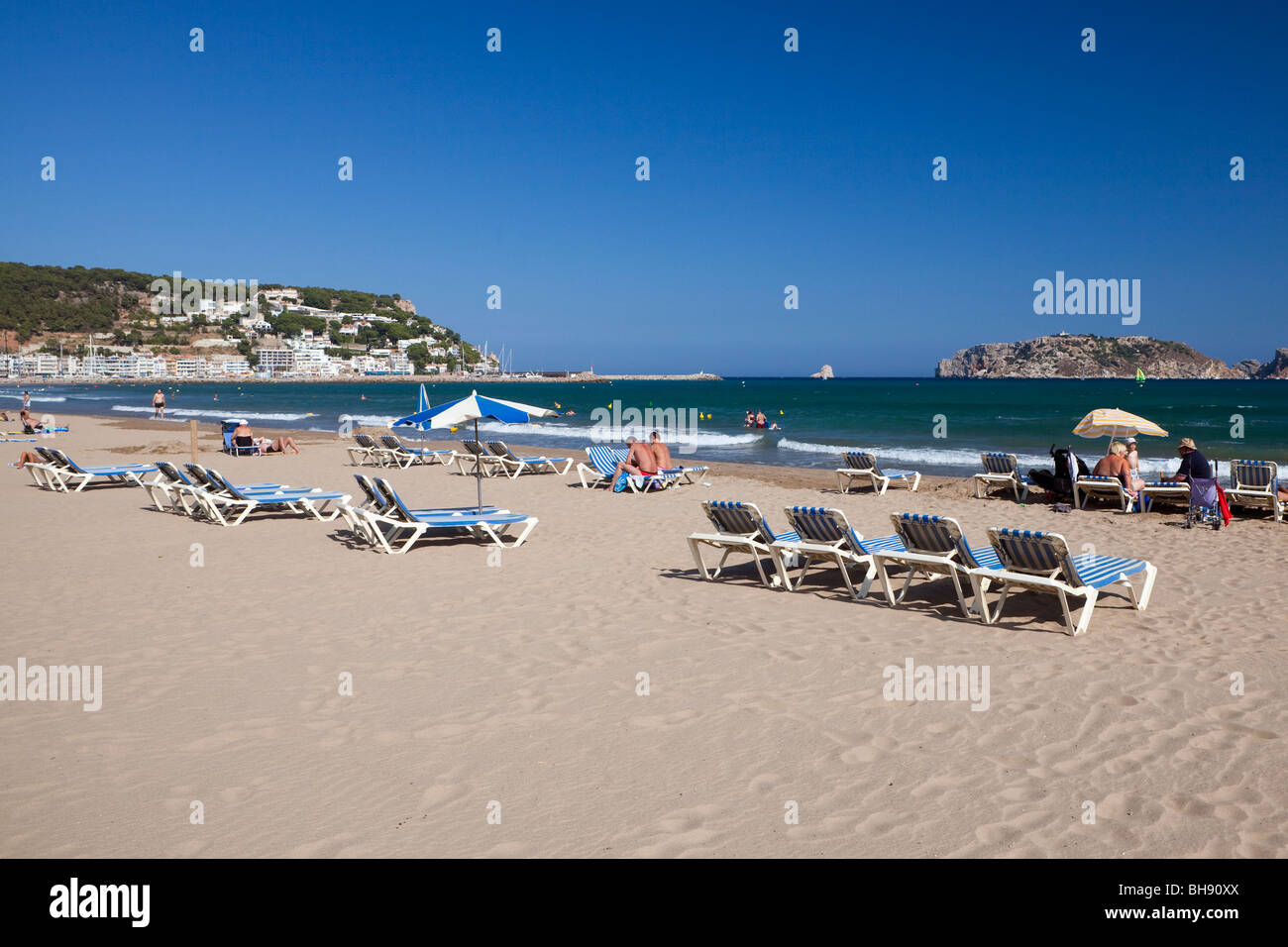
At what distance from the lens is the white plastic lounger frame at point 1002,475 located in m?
13.3

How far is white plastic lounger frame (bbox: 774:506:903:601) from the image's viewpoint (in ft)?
22.2

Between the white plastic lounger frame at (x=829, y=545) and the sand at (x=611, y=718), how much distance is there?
219 mm

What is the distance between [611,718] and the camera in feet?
14.3

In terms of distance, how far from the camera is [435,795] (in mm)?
3518

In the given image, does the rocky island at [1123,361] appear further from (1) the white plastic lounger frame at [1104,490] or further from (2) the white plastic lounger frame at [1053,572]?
(2) the white plastic lounger frame at [1053,572]

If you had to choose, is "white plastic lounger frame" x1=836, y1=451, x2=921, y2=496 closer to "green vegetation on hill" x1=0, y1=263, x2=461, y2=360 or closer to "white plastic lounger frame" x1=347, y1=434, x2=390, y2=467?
"white plastic lounger frame" x1=347, y1=434, x2=390, y2=467

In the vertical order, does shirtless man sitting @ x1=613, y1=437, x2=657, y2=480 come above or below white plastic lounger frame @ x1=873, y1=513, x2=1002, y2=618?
above

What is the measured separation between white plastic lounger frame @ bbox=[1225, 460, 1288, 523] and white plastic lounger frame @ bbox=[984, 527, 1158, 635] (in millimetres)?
6239

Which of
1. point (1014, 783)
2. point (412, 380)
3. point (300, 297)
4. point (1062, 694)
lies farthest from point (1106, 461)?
point (300, 297)

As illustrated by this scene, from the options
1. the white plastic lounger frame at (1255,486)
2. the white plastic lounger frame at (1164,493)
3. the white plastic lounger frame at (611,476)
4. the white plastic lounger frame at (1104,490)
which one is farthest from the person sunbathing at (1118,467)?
the white plastic lounger frame at (611,476)

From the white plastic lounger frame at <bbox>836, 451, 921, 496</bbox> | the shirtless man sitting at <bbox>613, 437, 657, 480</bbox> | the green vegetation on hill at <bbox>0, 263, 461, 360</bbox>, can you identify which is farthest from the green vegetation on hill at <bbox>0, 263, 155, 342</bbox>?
the white plastic lounger frame at <bbox>836, 451, 921, 496</bbox>

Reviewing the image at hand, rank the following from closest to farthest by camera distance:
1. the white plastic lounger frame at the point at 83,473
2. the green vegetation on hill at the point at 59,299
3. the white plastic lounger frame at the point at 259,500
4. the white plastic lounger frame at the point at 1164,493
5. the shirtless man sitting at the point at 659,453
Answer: the white plastic lounger frame at the point at 259,500, the white plastic lounger frame at the point at 1164,493, the white plastic lounger frame at the point at 83,473, the shirtless man sitting at the point at 659,453, the green vegetation on hill at the point at 59,299
